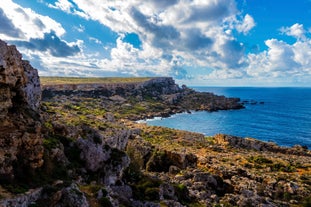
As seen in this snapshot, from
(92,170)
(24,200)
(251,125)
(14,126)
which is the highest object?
(14,126)

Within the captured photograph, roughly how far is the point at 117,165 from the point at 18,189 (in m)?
16.6

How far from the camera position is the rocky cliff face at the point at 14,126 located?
22.4 metres

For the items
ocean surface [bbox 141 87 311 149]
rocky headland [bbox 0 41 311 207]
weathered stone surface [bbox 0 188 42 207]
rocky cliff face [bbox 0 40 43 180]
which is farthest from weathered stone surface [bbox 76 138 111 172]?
ocean surface [bbox 141 87 311 149]

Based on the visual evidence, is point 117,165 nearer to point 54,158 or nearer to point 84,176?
point 84,176

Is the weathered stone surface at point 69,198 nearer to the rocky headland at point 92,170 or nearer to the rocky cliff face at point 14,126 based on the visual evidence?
the rocky headland at point 92,170

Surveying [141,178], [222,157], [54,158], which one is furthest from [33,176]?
[222,157]

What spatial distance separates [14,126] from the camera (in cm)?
2466

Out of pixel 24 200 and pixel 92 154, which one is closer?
pixel 24 200

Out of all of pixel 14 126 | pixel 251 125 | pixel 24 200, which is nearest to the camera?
pixel 24 200

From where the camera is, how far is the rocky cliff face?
22.4 meters

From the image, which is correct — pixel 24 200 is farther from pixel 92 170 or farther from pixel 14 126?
pixel 92 170

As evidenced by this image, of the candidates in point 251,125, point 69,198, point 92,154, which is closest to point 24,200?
point 69,198

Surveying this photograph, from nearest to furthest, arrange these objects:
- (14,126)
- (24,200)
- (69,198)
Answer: (24,200) → (69,198) → (14,126)

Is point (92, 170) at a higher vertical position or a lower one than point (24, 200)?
lower
